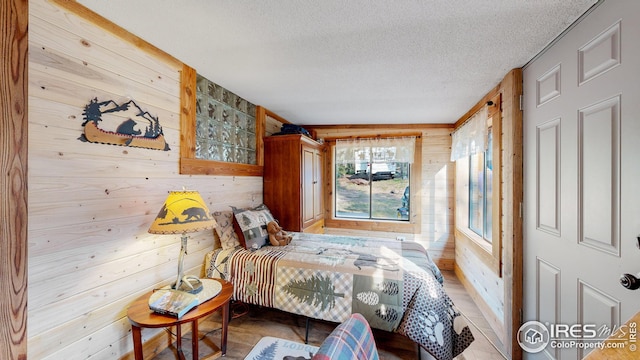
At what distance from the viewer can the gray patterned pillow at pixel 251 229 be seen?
2.32m

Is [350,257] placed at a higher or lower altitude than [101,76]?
lower

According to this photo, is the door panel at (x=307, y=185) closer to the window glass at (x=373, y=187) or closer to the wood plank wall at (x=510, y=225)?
the window glass at (x=373, y=187)

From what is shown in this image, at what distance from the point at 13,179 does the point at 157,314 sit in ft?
3.31

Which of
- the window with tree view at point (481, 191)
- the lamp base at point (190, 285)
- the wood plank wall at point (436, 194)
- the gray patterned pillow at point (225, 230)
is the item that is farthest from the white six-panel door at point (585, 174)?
the gray patterned pillow at point (225, 230)

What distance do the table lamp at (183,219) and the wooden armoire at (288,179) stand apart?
1520mm

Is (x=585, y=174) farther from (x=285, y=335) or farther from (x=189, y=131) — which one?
(x=189, y=131)

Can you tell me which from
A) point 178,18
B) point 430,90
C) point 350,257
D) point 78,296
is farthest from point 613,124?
point 78,296

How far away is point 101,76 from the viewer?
1474 mm

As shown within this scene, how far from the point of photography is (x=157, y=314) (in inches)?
57.2

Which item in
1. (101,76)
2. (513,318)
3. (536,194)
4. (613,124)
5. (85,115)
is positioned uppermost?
(101,76)

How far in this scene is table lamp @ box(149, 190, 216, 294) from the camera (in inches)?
59.7

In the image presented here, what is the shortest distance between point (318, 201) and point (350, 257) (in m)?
1.79

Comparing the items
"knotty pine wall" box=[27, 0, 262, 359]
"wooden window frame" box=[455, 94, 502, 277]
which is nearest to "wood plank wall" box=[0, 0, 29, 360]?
"knotty pine wall" box=[27, 0, 262, 359]

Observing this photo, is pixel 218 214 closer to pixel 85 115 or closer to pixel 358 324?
pixel 85 115
